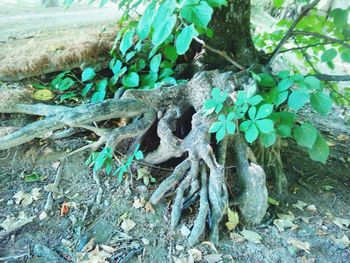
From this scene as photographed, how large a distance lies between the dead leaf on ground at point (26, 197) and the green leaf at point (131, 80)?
41.6 inches

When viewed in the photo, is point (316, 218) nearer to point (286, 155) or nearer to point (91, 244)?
point (286, 155)

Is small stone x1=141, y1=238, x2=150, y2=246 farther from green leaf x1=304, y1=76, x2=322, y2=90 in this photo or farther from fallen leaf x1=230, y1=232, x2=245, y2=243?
green leaf x1=304, y1=76, x2=322, y2=90

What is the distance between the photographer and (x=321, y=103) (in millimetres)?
1937

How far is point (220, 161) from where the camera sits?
2.22m

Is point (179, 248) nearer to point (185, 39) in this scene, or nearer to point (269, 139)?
point (269, 139)

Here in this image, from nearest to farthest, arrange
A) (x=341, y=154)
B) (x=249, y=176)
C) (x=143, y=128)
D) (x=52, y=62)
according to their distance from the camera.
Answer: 1. (x=249, y=176)
2. (x=143, y=128)
3. (x=52, y=62)
4. (x=341, y=154)

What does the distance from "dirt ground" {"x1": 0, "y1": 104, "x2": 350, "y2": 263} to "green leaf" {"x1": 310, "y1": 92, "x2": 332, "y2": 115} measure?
29.6 inches

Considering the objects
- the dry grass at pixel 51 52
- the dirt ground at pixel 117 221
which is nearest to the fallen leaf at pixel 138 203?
the dirt ground at pixel 117 221

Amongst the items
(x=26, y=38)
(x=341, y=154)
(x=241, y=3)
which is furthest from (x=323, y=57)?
(x=26, y=38)

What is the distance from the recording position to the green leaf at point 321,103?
1923 millimetres

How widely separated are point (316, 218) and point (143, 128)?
132 cm

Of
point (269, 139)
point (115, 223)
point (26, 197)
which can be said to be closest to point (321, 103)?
point (269, 139)

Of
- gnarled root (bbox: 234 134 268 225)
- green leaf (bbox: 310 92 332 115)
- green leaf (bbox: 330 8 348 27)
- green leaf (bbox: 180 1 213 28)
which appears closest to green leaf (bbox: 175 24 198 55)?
green leaf (bbox: 180 1 213 28)

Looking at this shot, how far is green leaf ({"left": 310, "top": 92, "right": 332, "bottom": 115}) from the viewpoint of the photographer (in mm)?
1923
